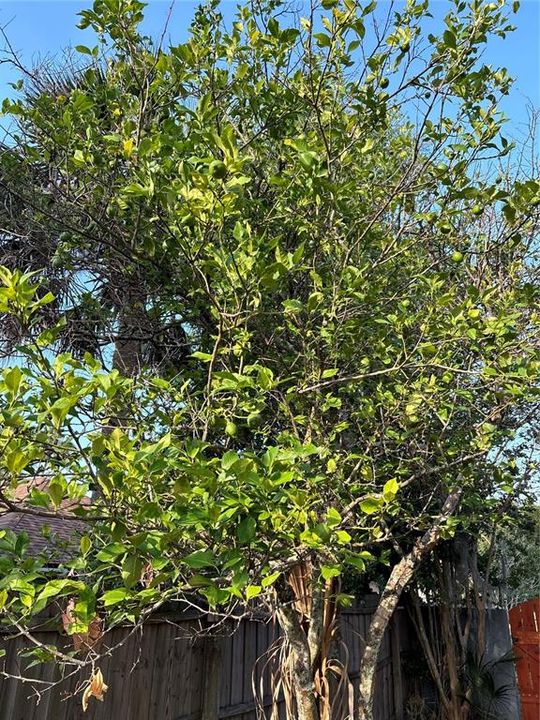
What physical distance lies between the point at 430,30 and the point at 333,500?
2.46 metres

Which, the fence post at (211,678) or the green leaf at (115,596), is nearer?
the green leaf at (115,596)

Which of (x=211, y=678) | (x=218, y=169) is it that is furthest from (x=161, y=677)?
(x=218, y=169)

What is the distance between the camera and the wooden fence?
2414mm

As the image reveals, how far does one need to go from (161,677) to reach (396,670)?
450cm

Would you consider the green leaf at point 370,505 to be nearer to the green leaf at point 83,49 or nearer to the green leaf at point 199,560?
the green leaf at point 199,560

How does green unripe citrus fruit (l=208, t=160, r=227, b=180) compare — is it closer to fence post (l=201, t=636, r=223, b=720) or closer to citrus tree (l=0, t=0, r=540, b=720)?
citrus tree (l=0, t=0, r=540, b=720)

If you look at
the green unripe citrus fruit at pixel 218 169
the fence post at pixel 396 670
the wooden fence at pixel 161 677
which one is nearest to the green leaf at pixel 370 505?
the green unripe citrus fruit at pixel 218 169

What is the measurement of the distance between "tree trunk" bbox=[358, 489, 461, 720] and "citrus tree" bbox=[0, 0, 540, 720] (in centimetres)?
1

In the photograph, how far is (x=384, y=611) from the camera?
11.4 feet

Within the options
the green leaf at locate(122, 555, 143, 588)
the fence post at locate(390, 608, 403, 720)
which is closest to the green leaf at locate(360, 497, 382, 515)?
the green leaf at locate(122, 555, 143, 588)

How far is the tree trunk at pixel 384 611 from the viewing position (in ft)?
10.3

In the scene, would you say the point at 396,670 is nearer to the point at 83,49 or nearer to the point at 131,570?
the point at 131,570

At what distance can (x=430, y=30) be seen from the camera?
9.57ft

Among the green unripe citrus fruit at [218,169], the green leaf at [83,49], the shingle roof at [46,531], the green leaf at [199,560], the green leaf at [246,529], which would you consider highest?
the green leaf at [83,49]
